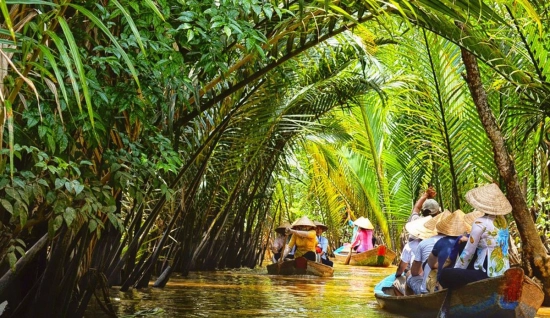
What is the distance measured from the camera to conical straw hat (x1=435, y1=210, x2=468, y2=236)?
28.0 ft

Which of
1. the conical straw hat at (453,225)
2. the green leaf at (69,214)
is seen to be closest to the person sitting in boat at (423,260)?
the conical straw hat at (453,225)

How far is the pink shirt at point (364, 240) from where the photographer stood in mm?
24750

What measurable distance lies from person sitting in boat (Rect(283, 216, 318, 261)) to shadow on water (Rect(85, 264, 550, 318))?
138 centimetres

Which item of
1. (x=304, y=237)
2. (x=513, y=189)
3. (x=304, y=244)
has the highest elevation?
(x=304, y=237)

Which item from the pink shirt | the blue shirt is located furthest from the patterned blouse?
the pink shirt

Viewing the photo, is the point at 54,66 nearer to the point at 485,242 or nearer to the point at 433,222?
the point at 485,242

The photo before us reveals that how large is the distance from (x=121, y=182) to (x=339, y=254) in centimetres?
2562

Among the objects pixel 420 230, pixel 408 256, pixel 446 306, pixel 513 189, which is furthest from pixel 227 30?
pixel 408 256

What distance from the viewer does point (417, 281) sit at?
9602mm

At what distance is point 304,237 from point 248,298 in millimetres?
5949

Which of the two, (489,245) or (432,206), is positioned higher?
(432,206)

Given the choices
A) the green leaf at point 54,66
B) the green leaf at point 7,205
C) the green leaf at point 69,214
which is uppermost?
the green leaf at point 54,66

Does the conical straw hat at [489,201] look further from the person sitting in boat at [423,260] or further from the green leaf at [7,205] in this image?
the green leaf at [7,205]

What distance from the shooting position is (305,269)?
16.5 m
